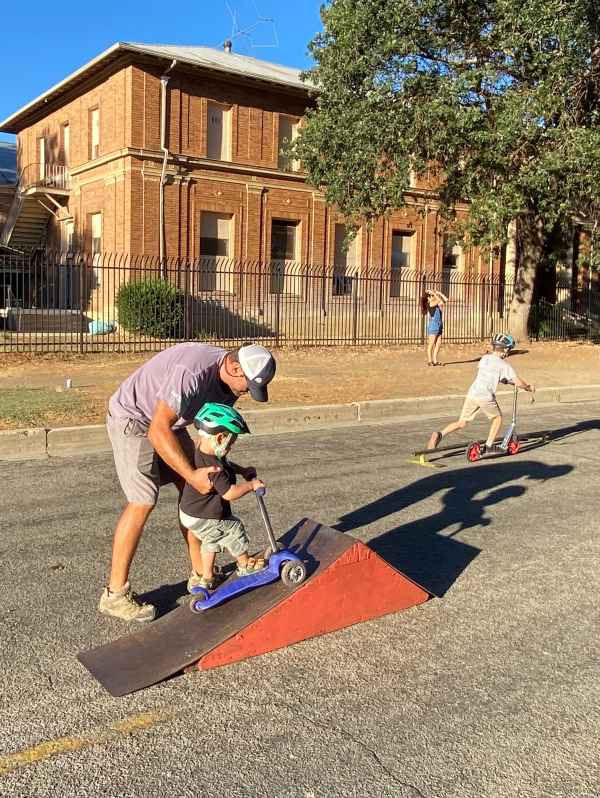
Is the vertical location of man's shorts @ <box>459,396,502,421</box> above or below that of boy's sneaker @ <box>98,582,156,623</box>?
above

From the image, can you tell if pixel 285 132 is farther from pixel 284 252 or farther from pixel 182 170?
pixel 182 170

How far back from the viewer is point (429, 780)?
9.00 feet

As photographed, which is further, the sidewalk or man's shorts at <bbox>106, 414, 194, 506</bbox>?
the sidewalk

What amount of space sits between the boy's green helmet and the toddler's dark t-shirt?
32 cm

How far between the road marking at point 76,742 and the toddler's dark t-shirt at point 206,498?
1131 mm

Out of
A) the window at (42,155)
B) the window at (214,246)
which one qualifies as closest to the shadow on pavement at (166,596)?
the window at (214,246)

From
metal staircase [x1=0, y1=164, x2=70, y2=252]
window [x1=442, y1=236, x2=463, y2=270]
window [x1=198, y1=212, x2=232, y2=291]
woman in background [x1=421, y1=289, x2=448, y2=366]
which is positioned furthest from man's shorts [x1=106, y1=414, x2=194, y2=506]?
window [x1=442, y1=236, x2=463, y2=270]

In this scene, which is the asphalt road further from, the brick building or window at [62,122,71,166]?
window at [62,122,71,166]

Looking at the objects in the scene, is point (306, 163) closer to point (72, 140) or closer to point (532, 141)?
point (532, 141)

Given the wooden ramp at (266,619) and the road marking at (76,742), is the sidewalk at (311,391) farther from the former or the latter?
the road marking at (76,742)

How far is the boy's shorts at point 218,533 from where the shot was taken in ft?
13.3

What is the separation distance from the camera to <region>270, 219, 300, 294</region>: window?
2886cm

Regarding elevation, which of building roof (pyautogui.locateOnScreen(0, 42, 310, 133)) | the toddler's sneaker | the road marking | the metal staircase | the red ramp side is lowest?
the road marking

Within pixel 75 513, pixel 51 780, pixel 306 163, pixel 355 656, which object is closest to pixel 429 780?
pixel 355 656
